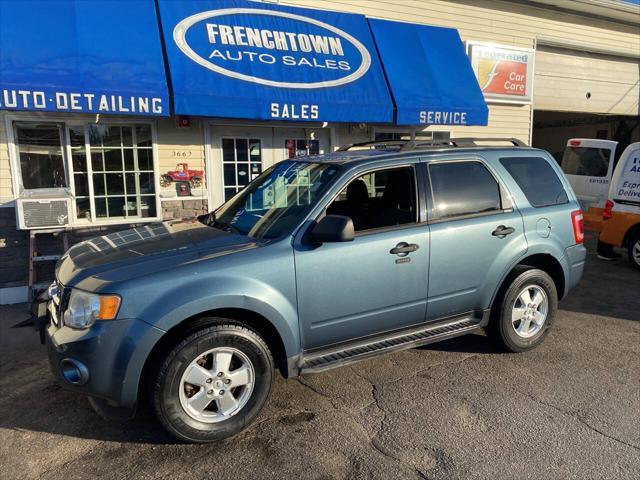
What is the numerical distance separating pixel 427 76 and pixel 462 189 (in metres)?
5.02

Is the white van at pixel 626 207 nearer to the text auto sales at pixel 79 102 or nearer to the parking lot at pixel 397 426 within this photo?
the parking lot at pixel 397 426

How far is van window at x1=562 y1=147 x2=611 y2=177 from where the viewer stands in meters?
10.3

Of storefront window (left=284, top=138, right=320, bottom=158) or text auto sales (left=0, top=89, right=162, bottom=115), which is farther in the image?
storefront window (left=284, top=138, right=320, bottom=158)

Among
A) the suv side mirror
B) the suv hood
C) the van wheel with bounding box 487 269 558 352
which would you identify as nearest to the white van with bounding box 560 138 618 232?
the van wheel with bounding box 487 269 558 352

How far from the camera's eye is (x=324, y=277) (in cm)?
333

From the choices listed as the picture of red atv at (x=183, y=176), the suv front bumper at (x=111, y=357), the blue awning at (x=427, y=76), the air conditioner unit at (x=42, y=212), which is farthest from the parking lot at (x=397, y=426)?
the blue awning at (x=427, y=76)

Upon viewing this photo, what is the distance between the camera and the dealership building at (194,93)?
237 inches

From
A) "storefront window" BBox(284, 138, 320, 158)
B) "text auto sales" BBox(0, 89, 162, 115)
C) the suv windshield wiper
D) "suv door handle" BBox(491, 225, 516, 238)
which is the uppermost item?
"text auto sales" BBox(0, 89, 162, 115)

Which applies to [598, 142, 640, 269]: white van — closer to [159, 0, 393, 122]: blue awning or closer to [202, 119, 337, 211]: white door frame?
[159, 0, 393, 122]: blue awning

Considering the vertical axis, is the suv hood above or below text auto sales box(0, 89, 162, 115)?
below

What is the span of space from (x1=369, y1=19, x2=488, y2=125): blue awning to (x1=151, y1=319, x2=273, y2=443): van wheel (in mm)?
5783

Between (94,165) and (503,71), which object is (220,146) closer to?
(94,165)

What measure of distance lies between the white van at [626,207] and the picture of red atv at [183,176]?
6694 mm

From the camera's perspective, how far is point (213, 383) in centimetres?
305
